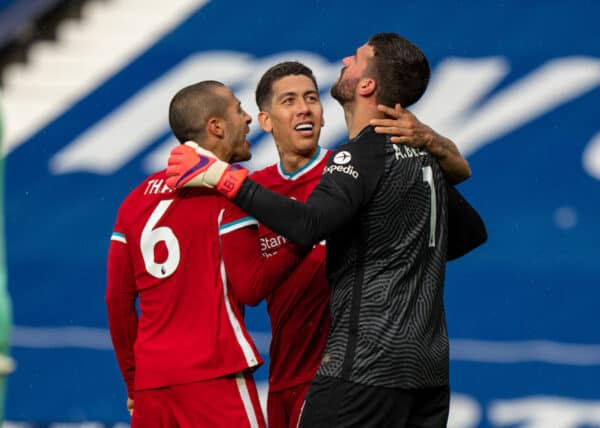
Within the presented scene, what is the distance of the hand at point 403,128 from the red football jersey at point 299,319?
104 centimetres

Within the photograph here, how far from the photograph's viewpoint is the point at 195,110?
4.07m

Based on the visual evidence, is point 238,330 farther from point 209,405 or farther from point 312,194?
point 312,194

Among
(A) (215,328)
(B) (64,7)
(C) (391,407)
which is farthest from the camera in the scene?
(B) (64,7)

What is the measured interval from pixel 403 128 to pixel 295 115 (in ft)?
4.21

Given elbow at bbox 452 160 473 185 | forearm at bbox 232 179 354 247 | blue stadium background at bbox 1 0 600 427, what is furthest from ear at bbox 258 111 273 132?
blue stadium background at bbox 1 0 600 427

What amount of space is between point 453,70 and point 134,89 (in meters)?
2.32

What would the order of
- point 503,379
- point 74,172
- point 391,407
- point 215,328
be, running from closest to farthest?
point 391,407 < point 215,328 < point 503,379 < point 74,172

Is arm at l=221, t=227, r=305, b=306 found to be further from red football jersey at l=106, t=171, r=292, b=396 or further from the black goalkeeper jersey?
the black goalkeeper jersey

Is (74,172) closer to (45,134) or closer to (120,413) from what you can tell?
(45,134)

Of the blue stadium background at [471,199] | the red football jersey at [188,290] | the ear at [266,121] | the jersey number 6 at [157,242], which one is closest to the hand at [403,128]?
the red football jersey at [188,290]

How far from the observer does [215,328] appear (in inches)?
155

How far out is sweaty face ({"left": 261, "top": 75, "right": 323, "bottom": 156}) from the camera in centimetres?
479

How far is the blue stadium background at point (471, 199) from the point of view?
6879 millimetres

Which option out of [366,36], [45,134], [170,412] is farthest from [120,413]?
[170,412]
